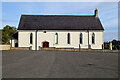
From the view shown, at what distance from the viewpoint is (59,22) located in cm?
3956

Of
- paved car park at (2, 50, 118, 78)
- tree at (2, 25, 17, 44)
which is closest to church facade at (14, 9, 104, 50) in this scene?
paved car park at (2, 50, 118, 78)

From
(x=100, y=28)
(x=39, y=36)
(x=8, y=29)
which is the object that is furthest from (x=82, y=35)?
(x=8, y=29)

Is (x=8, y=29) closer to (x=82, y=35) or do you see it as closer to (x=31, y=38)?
(x=31, y=38)

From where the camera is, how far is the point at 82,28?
37438 mm

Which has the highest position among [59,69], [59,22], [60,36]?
[59,22]

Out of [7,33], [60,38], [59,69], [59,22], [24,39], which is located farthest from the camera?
[7,33]

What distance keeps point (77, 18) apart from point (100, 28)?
310 inches

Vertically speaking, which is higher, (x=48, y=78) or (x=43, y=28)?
(x=43, y=28)

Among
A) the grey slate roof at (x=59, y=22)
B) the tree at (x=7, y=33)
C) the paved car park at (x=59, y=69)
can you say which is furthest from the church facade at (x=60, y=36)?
the tree at (x=7, y=33)

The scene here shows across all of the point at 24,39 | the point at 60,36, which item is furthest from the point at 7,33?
the point at 60,36

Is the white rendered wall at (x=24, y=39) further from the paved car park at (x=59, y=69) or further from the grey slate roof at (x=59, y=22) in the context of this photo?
the paved car park at (x=59, y=69)

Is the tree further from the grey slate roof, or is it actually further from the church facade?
the church facade

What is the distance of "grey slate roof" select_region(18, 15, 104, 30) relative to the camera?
3741cm

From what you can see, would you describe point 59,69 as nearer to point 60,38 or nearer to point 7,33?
point 60,38
